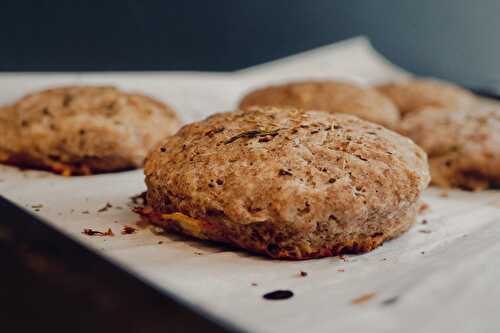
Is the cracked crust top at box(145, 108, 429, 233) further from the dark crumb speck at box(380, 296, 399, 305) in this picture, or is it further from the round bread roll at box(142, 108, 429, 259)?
the dark crumb speck at box(380, 296, 399, 305)

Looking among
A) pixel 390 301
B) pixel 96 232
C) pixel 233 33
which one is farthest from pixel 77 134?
pixel 233 33

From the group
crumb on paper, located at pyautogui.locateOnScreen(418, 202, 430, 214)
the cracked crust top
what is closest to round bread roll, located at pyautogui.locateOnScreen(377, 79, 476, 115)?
crumb on paper, located at pyautogui.locateOnScreen(418, 202, 430, 214)

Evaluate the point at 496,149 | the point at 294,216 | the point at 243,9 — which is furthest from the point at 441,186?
the point at 243,9

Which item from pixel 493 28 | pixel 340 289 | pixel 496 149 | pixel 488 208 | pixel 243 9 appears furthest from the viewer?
pixel 493 28

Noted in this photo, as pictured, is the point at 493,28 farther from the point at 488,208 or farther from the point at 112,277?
the point at 112,277

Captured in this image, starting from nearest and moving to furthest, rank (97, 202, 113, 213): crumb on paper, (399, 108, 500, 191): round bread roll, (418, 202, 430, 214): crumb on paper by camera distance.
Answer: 1. (97, 202, 113, 213): crumb on paper
2. (418, 202, 430, 214): crumb on paper
3. (399, 108, 500, 191): round bread roll

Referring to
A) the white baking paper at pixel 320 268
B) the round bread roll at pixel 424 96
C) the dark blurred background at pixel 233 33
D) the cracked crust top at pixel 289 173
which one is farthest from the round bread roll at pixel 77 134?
the round bread roll at pixel 424 96
